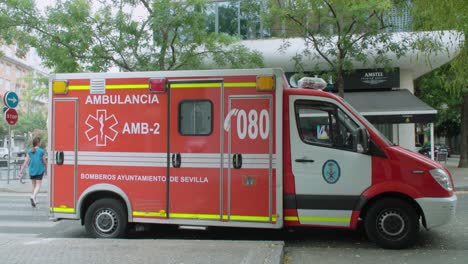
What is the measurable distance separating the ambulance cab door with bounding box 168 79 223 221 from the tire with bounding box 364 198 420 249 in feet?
7.50

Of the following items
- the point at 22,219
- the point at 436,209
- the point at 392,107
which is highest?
the point at 392,107

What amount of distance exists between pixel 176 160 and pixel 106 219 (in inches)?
61.3

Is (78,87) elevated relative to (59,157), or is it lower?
elevated

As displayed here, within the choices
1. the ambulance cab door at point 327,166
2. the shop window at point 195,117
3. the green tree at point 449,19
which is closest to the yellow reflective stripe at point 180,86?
the shop window at point 195,117

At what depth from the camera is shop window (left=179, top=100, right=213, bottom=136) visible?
702 centimetres

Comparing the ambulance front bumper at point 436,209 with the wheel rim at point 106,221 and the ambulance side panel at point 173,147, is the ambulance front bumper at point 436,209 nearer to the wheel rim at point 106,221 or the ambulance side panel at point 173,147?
the ambulance side panel at point 173,147

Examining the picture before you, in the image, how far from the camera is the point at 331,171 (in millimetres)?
6789

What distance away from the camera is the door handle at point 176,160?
704cm

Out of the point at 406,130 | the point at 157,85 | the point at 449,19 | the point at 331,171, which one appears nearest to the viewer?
the point at 449,19

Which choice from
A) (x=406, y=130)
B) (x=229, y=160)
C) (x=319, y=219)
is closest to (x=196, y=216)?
(x=229, y=160)

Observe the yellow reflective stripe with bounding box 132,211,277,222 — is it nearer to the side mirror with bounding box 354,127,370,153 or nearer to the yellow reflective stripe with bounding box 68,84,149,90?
the side mirror with bounding box 354,127,370,153

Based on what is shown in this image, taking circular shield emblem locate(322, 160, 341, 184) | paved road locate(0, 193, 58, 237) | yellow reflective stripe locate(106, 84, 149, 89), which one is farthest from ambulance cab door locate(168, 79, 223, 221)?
paved road locate(0, 193, 58, 237)

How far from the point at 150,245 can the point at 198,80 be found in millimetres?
2562

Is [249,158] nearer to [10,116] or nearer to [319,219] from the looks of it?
[319,219]
